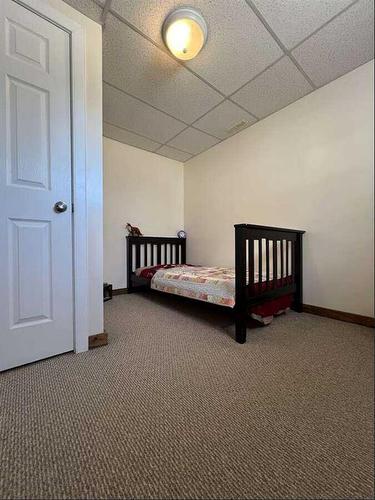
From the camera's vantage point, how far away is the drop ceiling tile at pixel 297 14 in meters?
1.23

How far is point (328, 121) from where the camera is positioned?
1.71 m

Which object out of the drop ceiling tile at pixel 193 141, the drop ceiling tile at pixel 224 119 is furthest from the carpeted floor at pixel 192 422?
the drop ceiling tile at pixel 193 141

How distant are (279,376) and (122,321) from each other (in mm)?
1135

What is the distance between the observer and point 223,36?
4.60 ft

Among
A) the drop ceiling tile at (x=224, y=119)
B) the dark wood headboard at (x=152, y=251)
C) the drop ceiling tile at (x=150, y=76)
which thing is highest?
the drop ceiling tile at (x=150, y=76)

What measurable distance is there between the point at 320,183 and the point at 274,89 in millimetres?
888

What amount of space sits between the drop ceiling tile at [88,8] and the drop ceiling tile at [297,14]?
90 centimetres

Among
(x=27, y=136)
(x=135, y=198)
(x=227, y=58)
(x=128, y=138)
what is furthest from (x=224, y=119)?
(x=27, y=136)

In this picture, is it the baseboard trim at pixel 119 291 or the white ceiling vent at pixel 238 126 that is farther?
the baseboard trim at pixel 119 291

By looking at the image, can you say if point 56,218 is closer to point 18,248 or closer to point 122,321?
point 18,248

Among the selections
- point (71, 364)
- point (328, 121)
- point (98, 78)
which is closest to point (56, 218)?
point (71, 364)

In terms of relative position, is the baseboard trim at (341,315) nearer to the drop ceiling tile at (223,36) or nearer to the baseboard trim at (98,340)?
the baseboard trim at (98,340)

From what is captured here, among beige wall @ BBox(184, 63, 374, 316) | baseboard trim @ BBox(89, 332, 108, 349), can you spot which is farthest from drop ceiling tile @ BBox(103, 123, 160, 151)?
baseboard trim @ BBox(89, 332, 108, 349)

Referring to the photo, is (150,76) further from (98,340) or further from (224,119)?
(98,340)
